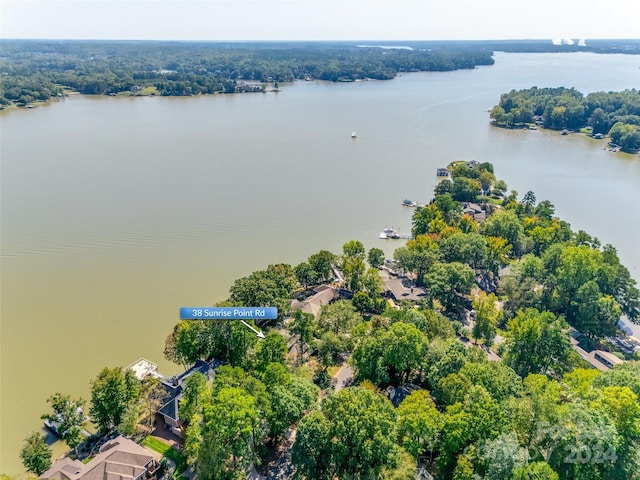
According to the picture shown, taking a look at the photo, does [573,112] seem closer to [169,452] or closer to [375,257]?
[375,257]

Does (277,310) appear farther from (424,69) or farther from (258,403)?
(424,69)

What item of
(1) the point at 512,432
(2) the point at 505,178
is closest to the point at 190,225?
(1) the point at 512,432

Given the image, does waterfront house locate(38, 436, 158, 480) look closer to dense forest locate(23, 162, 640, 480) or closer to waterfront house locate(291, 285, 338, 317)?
dense forest locate(23, 162, 640, 480)

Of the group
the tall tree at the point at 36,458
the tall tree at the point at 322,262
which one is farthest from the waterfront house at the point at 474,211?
the tall tree at the point at 36,458

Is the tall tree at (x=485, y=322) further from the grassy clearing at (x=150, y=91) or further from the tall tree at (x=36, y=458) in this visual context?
the grassy clearing at (x=150, y=91)

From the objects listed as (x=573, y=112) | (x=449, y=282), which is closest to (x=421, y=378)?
(x=449, y=282)
